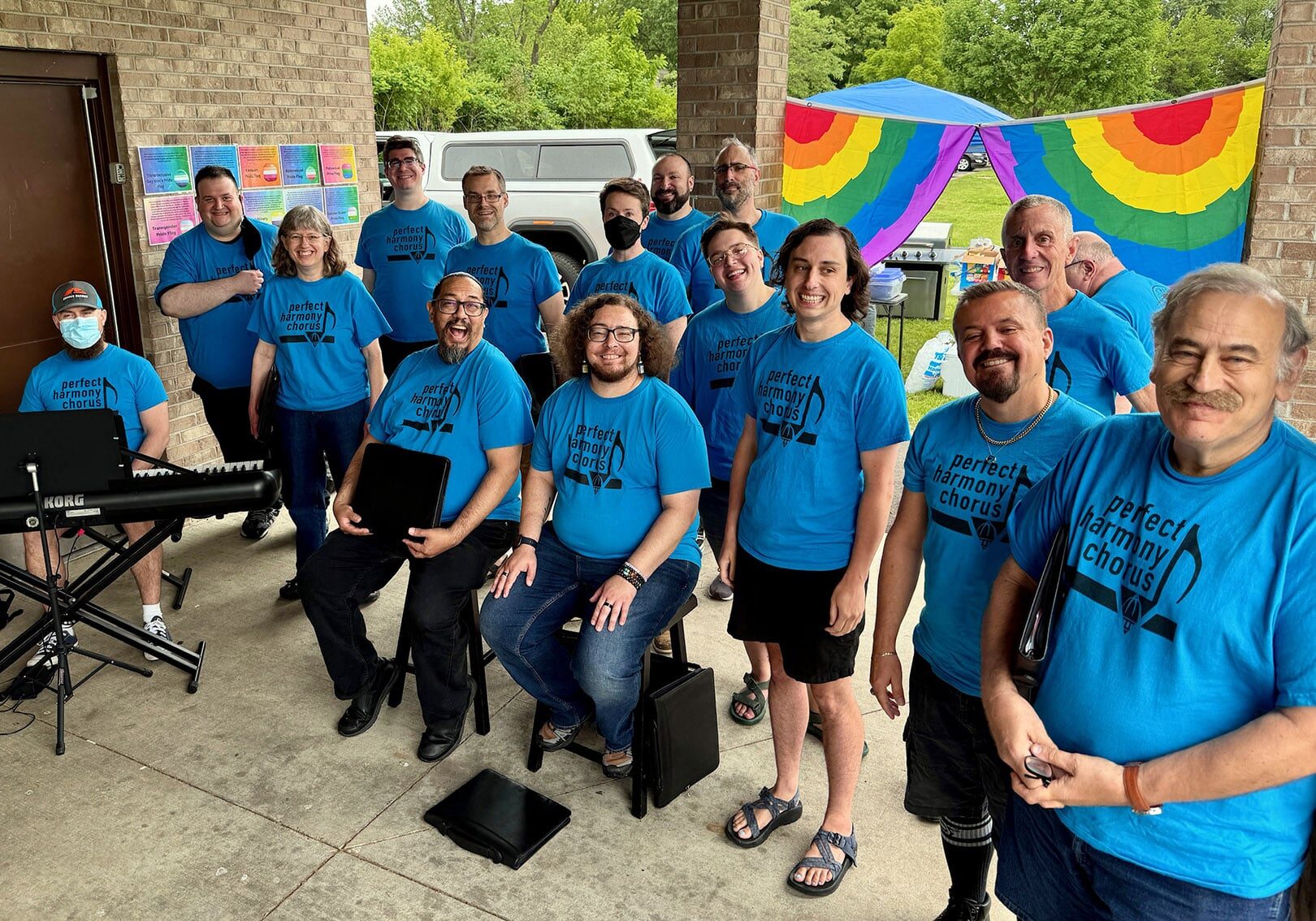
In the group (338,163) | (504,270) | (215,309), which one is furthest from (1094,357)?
(338,163)

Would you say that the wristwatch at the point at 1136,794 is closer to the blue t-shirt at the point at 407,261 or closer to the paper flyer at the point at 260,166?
the blue t-shirt at the point at 407,261

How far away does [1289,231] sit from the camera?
4141 millimetres

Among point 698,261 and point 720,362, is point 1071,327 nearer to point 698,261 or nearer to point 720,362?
point 720,362

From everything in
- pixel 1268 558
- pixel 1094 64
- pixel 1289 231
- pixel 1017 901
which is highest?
pixel 1094 64

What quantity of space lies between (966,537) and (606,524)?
1.32 metres

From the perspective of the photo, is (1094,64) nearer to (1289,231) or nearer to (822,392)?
(1289,231)

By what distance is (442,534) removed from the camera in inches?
139

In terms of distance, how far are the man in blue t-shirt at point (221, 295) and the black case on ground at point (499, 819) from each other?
92.8 inches

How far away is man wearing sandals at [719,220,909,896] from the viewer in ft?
8.87

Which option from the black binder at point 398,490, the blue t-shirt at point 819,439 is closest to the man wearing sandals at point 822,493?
the blue t-shirt at point 819,439

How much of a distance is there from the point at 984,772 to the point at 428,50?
2956cm

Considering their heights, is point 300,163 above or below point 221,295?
above

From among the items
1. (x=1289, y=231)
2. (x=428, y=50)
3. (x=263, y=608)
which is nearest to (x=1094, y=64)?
(x=428, y=50)

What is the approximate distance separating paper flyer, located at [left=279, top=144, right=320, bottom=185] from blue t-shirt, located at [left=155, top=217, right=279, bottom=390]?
1705mm
